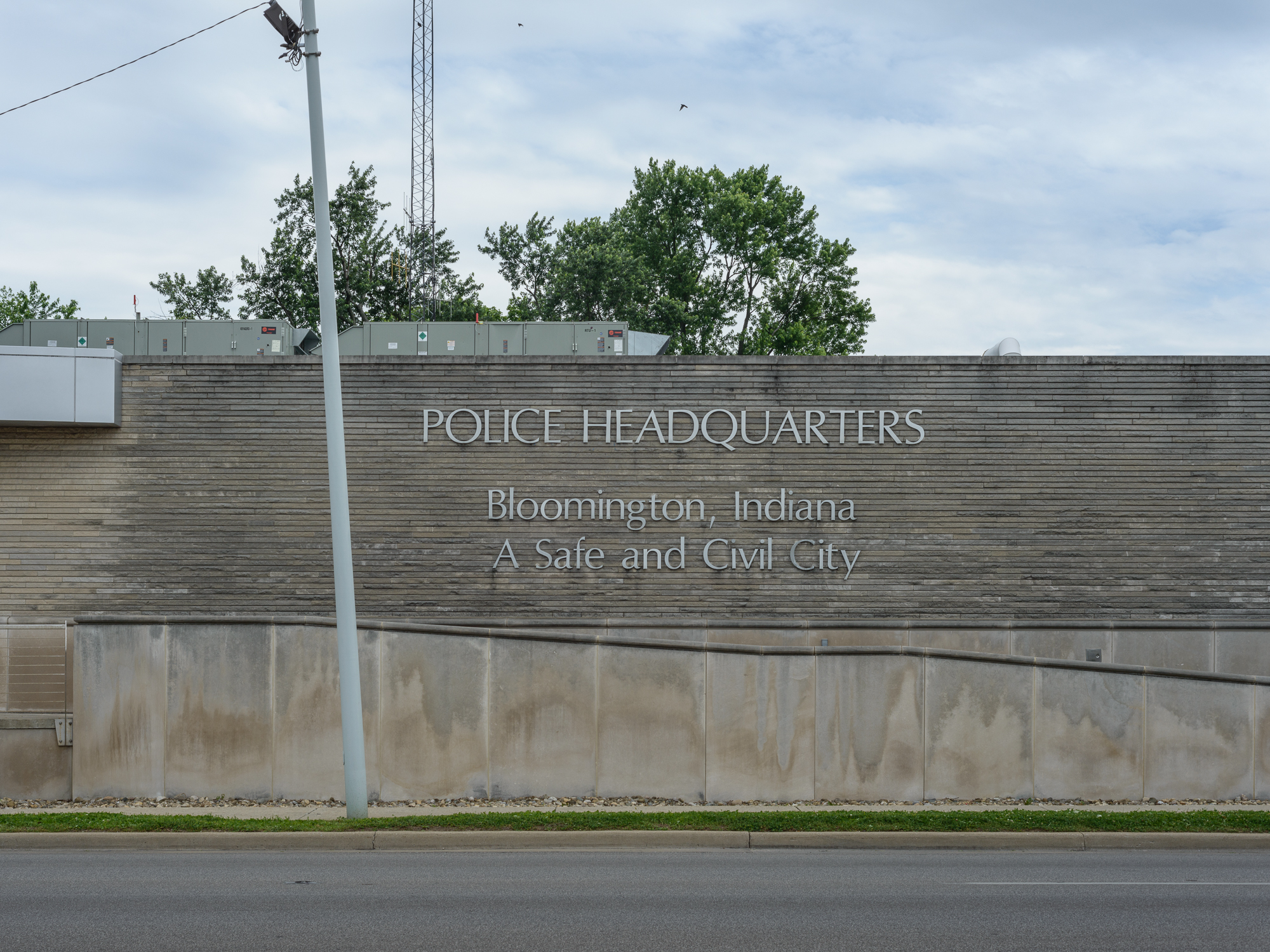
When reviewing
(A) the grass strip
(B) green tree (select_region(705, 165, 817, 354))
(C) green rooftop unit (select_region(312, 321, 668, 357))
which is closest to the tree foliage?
(B) green tree (select_region(705, 165, 817, 354))

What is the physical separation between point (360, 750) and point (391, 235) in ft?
115

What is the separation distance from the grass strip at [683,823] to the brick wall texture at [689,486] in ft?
22.1

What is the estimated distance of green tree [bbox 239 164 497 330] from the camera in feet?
134

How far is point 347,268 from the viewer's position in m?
42.5

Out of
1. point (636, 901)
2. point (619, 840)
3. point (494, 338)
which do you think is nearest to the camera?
point (636, 901)

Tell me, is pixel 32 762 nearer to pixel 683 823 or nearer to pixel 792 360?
pixel 683 823

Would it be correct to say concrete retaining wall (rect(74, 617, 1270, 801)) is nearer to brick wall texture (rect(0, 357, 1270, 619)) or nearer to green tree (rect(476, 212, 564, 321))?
brick wall texture (rect(0, 357, 1270, 619))

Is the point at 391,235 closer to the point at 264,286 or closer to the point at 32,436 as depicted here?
the point at 264,286

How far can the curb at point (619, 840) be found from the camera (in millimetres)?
10297

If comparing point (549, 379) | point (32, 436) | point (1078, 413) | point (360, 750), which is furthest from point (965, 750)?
point (32, 436)

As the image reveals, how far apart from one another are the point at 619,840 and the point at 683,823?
0.72 meters

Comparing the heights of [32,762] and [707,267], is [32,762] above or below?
below

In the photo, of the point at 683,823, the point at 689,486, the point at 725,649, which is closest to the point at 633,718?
the point at 725,649

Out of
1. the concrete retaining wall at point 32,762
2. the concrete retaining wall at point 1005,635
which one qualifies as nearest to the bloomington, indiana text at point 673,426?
the concrete retaining wall at point 1005,635
